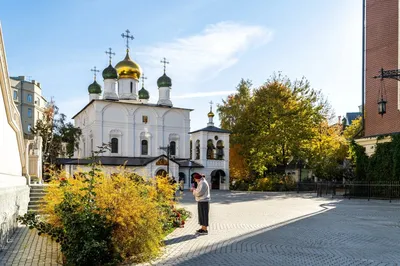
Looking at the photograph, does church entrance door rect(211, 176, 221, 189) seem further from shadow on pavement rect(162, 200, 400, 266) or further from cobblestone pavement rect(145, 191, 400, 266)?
shadow on pavement rect(162, 200, 400, 266)

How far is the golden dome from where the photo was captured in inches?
1976

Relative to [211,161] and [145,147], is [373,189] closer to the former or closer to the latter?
[211,161]

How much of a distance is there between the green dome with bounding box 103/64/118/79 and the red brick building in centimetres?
3043

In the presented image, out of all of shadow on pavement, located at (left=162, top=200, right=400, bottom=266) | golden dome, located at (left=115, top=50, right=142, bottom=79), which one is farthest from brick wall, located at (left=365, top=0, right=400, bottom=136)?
golden dome, located at (left=115, top=50, right=142, bottom=79)

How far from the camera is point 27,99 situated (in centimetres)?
6956

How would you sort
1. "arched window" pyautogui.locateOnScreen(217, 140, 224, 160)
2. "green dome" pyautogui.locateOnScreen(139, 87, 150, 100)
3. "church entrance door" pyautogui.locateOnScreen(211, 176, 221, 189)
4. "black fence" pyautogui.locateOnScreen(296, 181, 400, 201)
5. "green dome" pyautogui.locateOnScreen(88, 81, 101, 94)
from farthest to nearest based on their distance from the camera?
"green dome" pyautogui.locateOnScreen(139, 87, 150, 100)
"green dome" pyautogui.locateOnScreen(88, 81, 101, 94)
"church entrance door" pyautogui.locateOnScreen(211, 176, 221, 189)
"arched window" pyautogui.locateOnScreen(217, 140, 224, 160)
"black fence" pyautogui.locateOnScreen(296, 181, 400, 201)

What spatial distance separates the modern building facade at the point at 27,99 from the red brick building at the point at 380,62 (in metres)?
59.0

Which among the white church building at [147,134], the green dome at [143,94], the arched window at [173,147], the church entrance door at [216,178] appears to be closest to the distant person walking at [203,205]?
the white church building at [147,134]

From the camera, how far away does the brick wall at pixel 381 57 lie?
975 inches

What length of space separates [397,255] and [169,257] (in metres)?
4.70

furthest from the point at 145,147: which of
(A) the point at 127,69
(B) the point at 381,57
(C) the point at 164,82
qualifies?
(B) the point at 381,57

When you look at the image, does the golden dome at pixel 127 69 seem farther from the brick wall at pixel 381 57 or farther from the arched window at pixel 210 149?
the brick wall at pixel 381 57

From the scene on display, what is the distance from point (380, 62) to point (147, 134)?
28352 millimetres

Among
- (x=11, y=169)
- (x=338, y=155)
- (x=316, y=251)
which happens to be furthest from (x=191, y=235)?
(x=338, y=155)
